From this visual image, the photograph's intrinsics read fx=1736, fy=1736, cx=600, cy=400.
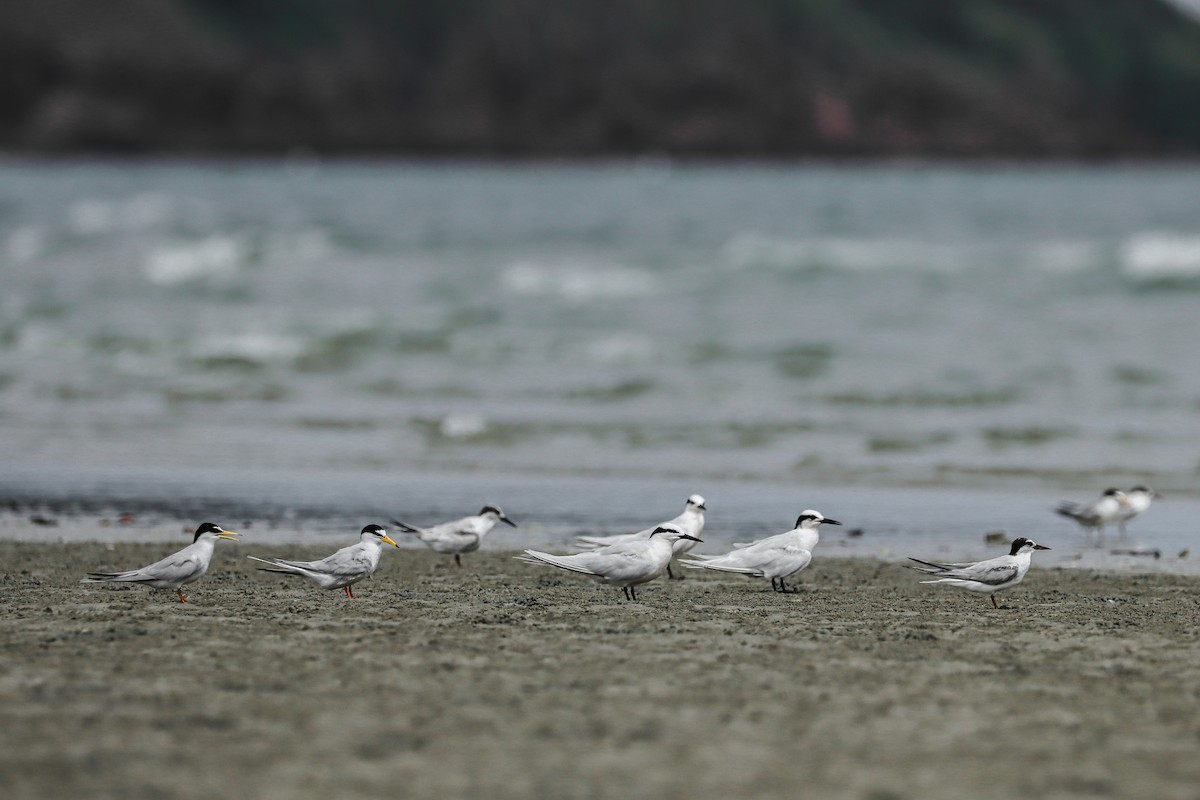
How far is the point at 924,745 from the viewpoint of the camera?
22.0 ft

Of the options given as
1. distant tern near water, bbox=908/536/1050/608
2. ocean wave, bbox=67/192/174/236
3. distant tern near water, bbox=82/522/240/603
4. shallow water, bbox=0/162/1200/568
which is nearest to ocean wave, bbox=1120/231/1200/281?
shallow water, bbox=0/162/1200/568

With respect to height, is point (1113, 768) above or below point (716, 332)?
below

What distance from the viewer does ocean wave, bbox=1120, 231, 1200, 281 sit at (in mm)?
36094

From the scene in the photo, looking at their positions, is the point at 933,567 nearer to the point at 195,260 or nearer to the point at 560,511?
the point at 560,511

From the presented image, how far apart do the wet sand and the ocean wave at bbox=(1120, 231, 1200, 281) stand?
26.9 metres

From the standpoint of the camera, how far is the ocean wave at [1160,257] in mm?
36094

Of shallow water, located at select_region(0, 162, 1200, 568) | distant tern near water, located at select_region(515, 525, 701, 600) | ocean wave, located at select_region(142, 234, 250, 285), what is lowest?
distant tern near water, located at select_region(515, 525, 701, 600)

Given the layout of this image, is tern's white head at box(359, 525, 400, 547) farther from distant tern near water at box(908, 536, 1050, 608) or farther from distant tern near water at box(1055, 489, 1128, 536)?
distant tern near water at box(1055, 489, 1128, 536)

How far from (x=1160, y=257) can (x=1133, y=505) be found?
2735 cm

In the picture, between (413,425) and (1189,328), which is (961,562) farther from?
(1189,328)

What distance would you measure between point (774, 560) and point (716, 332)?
1766 cm

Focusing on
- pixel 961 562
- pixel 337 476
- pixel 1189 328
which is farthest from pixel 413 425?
pixel 1189 328

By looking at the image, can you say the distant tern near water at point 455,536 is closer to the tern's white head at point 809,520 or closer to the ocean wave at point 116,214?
the tern's white head at point 809,520

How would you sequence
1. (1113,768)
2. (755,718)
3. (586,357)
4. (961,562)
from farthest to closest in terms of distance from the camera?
(586,357), (961,562), (755,718), (1113,768)
